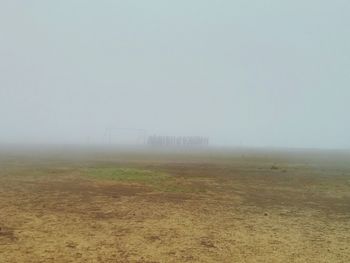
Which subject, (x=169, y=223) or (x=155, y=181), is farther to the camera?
(x=155, y=181)

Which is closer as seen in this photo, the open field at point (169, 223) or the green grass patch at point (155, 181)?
the open field at point (169, 223)

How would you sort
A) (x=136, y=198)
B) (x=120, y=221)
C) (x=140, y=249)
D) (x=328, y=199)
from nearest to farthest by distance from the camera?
(x=140, y=249) < (x=120, y=221) < (x=136, y=198) < (x=328, y=199)

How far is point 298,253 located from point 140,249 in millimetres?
4744

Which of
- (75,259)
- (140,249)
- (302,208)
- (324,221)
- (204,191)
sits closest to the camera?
(75,259)

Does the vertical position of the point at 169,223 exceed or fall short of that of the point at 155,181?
it falls short

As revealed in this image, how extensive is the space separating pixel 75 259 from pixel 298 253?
6499 millimetres

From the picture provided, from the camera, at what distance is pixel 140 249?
35.9 feet

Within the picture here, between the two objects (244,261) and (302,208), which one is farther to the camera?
(302,208)

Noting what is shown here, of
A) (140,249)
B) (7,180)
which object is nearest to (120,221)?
(140,249)

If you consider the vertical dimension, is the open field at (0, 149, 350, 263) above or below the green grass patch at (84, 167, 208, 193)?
below

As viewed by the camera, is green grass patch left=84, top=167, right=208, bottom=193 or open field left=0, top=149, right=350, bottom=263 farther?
green grass patch left=84, top=167, right=208, bottom=193

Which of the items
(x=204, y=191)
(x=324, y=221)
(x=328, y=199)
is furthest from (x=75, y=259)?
(x=328, y=199)

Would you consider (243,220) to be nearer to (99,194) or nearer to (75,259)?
(75,259)

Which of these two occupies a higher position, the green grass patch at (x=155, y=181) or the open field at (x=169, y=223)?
the green grass patch at (x=155, y=181)
